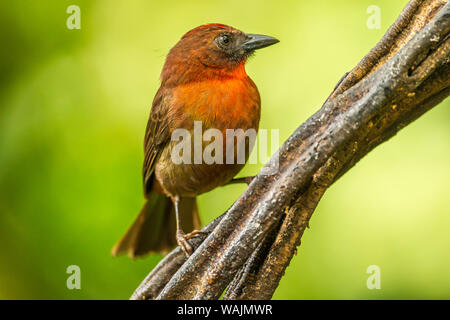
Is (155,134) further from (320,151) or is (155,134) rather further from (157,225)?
(320,151)

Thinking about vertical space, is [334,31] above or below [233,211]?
above

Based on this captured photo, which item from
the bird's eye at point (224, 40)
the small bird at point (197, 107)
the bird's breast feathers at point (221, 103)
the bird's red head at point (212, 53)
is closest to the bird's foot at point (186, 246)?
the small bird at point (197, 107)

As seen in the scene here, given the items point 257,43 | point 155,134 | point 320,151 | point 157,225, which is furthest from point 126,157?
point 320,151

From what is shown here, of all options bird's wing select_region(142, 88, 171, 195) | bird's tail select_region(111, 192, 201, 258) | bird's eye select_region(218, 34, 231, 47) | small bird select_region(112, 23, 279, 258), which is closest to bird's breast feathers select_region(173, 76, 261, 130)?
small bird select_region(112, 23, 279, 258)

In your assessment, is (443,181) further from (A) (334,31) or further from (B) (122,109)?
(B) (122,109)

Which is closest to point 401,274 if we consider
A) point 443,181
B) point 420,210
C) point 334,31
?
point 420,210

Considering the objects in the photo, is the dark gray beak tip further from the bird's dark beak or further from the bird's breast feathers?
the bird's breast feathers
